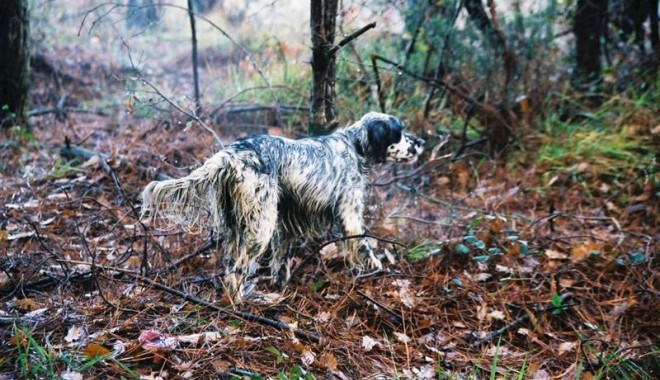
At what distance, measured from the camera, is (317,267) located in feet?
14.7

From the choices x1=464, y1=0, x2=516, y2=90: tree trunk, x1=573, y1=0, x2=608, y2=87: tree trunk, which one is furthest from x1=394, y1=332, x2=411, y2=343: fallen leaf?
x1=573, y1=0, x2=608, y2=87: tree trunk

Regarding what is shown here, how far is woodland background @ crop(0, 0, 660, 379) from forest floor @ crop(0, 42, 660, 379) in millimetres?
18

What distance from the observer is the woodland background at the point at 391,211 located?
346 centimetres

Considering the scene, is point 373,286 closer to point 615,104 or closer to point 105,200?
point 105,200

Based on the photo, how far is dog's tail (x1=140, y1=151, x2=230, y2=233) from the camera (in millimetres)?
3617

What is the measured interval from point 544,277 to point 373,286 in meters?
1.31

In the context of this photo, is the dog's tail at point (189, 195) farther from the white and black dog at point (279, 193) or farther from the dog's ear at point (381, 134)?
the dog's ear at point (381, 134)

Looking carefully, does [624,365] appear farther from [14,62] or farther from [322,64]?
[14,62]

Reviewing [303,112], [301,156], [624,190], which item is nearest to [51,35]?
[303,112]

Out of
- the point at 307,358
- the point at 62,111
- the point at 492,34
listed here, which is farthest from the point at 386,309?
the point at 62,111

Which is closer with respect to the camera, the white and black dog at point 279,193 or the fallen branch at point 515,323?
the white and black dog at point 279,193

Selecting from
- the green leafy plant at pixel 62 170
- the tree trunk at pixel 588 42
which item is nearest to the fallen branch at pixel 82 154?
the green leafy plant at pixel 62 170

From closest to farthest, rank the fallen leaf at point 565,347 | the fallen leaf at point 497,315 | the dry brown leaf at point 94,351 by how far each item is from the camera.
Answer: the dry brown leaf at point 94,351 < the fallen leaf at point 565,347 < the fallen leaf at point 497,315

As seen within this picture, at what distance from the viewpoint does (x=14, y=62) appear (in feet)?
23.8
